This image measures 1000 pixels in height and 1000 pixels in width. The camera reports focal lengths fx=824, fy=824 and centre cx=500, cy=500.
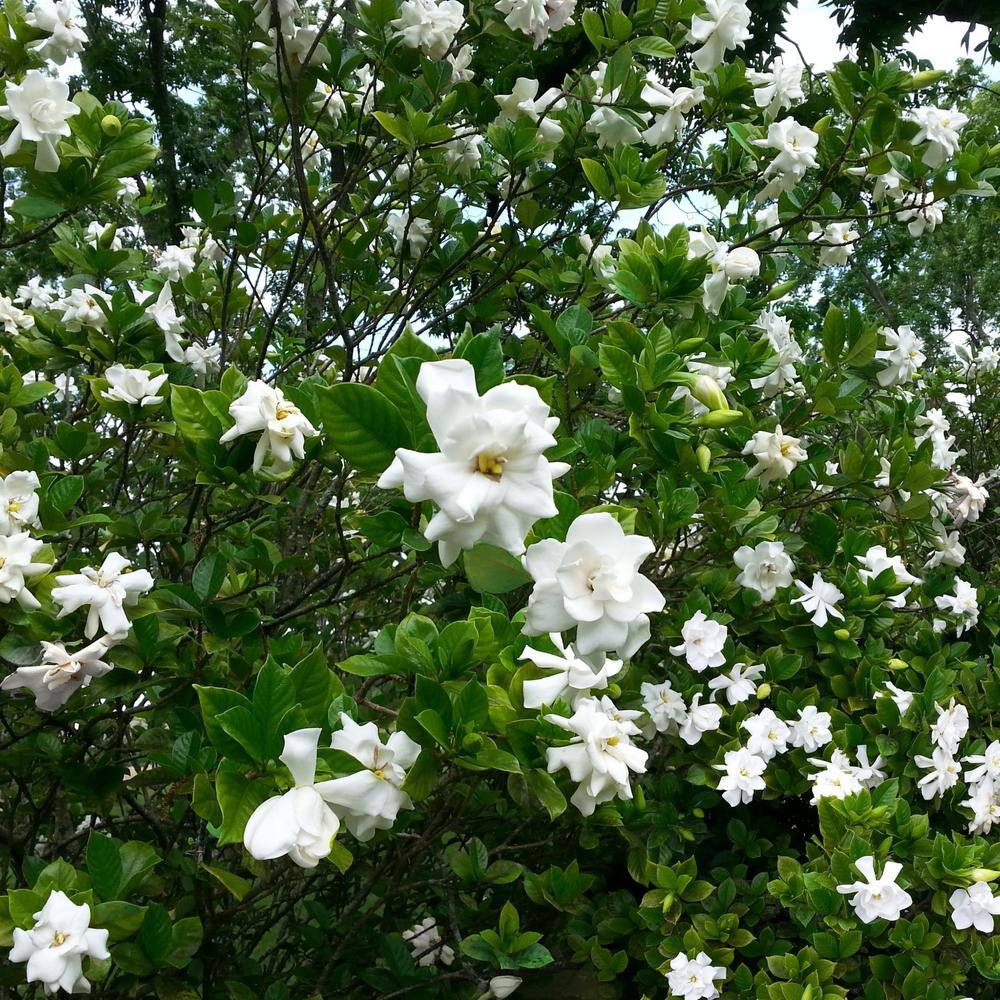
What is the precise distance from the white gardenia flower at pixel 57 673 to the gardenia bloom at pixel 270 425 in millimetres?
383

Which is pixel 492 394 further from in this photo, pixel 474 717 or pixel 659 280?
pixel 659 280

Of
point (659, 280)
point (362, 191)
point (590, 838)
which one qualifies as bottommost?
point (590, 838)

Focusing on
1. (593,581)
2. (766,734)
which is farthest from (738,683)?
(593,581)

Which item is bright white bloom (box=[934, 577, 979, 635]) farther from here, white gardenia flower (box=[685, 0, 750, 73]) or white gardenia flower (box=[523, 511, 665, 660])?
white gardenia flower (box=[523, 511, 665, 660])

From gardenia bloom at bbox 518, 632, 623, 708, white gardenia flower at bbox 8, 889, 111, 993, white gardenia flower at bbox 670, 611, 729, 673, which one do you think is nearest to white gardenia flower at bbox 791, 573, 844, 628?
white gardenia flower at bbox 670, 611, 729, 673

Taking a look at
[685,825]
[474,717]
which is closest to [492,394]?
[474,717]

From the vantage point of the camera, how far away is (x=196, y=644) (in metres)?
1.44

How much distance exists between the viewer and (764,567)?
192cm

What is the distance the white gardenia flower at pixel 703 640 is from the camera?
1.77 metres

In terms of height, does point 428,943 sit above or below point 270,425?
below

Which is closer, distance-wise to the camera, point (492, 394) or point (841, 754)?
point (492, 394)

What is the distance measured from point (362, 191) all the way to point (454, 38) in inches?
29.3

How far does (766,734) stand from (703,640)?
342mm

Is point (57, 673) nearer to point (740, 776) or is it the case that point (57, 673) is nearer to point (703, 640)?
point (703, 640)
